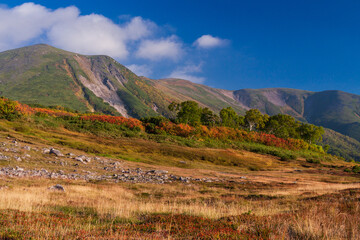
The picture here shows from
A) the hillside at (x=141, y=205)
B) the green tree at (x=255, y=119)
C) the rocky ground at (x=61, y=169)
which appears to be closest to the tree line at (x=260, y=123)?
the green tree at (x=255, y=119)

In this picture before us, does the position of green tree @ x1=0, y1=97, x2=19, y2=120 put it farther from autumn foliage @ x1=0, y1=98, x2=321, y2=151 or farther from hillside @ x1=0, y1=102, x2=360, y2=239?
hillside @ x1=0, y1=102, x2=360, y2=239

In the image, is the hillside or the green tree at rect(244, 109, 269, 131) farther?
the green tree at rect(244, 109, 269, 131)

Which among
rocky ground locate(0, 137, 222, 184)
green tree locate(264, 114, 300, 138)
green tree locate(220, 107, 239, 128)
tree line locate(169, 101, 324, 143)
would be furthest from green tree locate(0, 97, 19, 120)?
green tree locate(264, 114, 300, 138)

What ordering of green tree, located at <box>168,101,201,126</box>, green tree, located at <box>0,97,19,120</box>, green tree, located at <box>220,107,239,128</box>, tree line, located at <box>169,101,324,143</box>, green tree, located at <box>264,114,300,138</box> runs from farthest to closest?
1. green tree, located at <box>264,114,300,138</box>
2. tree line, located at <box>169,101,324,143</box>
3. green tree, located at <box>220,107,239,128</box>
4. green tree, located at <box>168,101,201,126</box>
5. green tree, located at <box>0,97,19,120</box>

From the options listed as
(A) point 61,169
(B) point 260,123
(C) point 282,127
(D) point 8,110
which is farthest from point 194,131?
(A) point 61,169

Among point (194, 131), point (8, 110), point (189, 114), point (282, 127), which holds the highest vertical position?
point (189, 114)

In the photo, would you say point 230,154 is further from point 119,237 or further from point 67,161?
point 119,237

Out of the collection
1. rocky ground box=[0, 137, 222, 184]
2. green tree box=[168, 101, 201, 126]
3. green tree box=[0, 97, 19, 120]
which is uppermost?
green tree box=[168, 101, 201, 126]

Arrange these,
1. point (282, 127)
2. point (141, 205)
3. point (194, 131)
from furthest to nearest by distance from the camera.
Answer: point (282, 127), point (194, 131), point (141, 205)

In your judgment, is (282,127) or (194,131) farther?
(282,127)

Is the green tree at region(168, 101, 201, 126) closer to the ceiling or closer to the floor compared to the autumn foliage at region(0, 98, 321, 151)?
closer to the ceiling

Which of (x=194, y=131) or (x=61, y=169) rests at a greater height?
(x=194, y=131)

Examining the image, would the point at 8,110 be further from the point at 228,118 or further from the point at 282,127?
the point at 282,127

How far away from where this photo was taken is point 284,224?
7.79 meters
